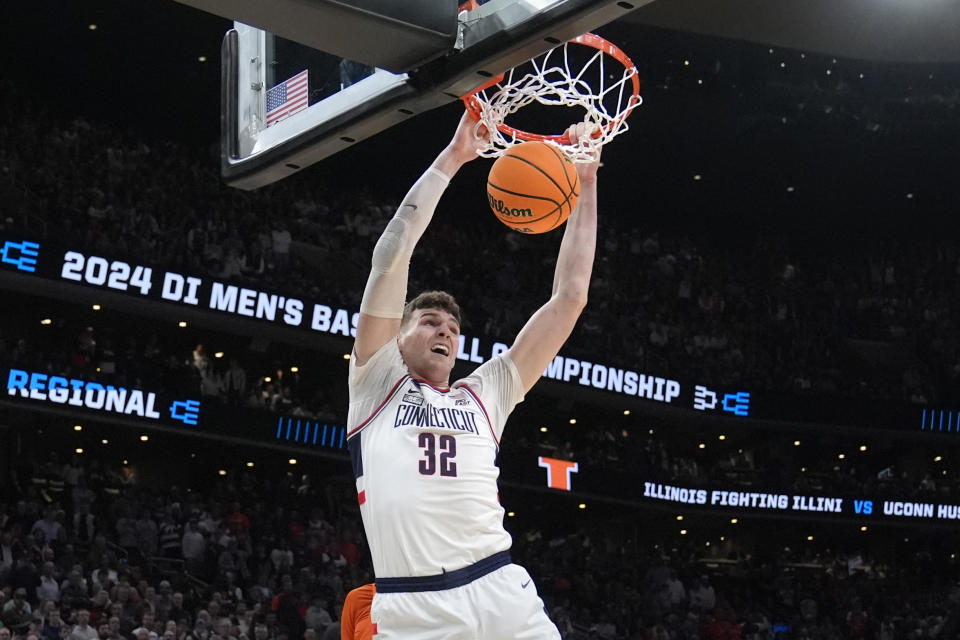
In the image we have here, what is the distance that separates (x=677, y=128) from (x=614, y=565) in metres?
8.26

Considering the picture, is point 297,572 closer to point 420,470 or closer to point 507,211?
point 507,211

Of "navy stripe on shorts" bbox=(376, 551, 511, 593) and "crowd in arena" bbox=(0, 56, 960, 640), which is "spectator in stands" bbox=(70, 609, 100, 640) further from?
"navy stripe on shorts" bbox=(376, 551, 511, 593)

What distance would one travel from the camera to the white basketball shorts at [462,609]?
3.60m

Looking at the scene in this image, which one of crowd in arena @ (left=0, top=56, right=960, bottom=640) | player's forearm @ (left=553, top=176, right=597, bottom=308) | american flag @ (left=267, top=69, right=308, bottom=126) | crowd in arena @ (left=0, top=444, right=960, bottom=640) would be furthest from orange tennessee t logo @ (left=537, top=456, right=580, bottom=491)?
american flag @ (left=267, top=69, right=308, bottom=126)

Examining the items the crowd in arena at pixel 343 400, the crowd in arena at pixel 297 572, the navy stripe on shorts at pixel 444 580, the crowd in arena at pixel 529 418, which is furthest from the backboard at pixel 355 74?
the crowd in arena at pixel 529 418

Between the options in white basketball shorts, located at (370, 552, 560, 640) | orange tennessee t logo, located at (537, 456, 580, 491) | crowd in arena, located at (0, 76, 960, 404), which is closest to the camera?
white basketball shorts, located at (370, 552, 560, 640)

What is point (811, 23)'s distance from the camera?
71.4 feet

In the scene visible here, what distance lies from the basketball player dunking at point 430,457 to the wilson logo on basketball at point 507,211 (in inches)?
23.1

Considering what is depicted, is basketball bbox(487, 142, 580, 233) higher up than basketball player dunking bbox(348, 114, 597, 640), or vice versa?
basketball bbox(487, 142, 580, 233)

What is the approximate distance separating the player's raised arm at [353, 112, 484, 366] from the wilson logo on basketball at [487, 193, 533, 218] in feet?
2.31

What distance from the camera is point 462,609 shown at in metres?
3.61

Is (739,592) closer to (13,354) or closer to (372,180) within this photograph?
(372,180)

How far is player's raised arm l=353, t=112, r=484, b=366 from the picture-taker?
3881mm

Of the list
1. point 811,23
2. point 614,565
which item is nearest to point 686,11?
point 811,23
